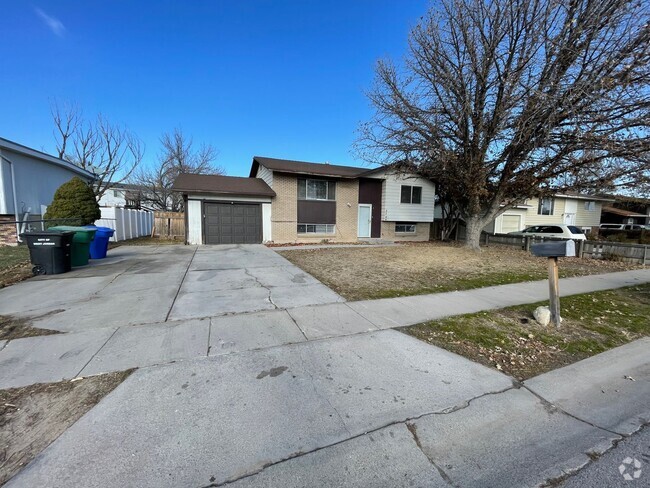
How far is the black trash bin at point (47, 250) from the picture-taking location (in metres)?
7.08

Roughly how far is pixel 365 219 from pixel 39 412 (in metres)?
17.0

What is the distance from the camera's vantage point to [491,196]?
13156mm

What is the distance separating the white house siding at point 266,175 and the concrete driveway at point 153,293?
840cm

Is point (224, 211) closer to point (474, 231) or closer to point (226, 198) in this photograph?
point (226, 198)

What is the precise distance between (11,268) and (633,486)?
12.0 meters

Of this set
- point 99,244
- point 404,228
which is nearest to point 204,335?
point 99,244

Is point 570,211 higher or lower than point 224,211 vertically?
higher

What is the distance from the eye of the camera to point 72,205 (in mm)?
12703

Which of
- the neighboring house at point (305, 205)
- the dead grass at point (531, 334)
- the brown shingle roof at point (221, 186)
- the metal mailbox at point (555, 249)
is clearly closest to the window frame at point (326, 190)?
the neighboring house at point (305, 205)

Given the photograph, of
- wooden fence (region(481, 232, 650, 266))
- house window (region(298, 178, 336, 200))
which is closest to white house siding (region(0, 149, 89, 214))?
house window (region(298, 178, 336, 200))

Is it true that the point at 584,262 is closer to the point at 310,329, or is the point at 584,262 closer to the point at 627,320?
the point at 627,320

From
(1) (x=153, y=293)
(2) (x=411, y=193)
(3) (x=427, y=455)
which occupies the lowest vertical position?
(3) (x=427, y=455)

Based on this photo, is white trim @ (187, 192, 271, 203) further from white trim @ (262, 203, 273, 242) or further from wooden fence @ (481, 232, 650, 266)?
wooden fence @ (481, 232, 650, 266)

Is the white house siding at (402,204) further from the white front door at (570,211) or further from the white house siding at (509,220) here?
the white front door at (570,211)
